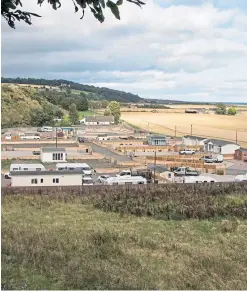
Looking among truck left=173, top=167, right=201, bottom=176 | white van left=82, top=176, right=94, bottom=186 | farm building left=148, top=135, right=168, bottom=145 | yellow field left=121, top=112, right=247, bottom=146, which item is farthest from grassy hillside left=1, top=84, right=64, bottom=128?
white van left=82, top=176, right=94, bottom=186

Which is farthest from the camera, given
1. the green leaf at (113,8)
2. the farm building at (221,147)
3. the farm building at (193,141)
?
the farm building at (193,141)

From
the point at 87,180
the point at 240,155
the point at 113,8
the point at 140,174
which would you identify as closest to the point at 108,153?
the point at 240,155

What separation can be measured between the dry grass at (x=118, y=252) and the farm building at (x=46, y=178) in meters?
3.98

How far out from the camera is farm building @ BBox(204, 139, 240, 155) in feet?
67.8

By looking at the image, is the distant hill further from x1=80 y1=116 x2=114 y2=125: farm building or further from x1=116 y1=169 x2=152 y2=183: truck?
x1=116 y1=169 x2=152 y2=183: truck

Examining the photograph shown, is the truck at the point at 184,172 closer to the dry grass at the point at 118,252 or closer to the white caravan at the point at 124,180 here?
the white caravan at the point at 124,180

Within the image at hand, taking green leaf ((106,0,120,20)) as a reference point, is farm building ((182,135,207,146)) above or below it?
below

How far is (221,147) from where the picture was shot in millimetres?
20922

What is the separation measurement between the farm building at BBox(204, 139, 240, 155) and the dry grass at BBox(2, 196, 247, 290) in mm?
14572

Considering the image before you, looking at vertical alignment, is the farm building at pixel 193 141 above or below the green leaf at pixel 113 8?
below

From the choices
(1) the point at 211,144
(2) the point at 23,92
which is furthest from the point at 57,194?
(2) the point at 23,92

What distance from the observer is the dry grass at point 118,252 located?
3.09 metres

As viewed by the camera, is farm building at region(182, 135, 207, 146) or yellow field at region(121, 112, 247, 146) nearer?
farm building at region(182, 135, 207, 146)

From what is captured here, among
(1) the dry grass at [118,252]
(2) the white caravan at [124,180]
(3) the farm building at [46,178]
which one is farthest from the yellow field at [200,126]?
(1) the dry grass at [118,252]
